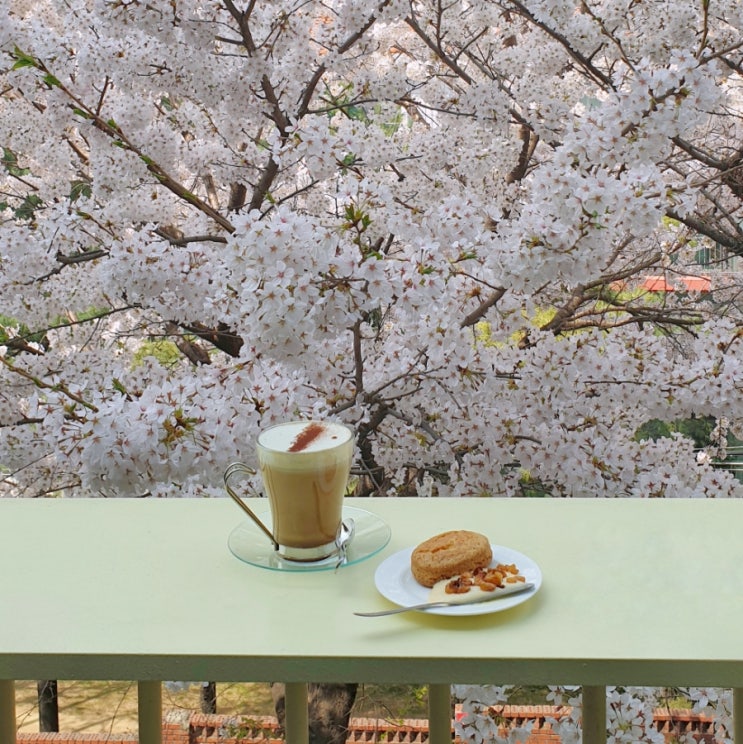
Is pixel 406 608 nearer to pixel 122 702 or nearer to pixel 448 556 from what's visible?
pixel 448 556

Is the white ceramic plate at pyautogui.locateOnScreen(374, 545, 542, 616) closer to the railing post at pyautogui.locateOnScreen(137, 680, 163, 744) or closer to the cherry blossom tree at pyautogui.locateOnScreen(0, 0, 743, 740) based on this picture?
the railing post at pyautogui.locateOnScreen(137, 680, 163, 744)

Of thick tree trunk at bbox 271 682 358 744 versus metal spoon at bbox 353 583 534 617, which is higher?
metal spoon at bbox 353 583 534 617

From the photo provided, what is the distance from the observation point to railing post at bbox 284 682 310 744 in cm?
75

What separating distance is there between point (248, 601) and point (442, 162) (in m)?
2.98

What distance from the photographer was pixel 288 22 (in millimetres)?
2902

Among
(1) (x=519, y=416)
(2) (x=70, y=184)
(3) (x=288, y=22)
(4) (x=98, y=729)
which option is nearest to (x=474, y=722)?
(1) (x=519, y=416)

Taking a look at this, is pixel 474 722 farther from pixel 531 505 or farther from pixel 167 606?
pixel 167 606

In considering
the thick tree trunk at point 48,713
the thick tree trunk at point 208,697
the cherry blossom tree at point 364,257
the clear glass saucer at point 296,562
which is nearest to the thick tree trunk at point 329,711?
the cherry blossom tree at point 364,257

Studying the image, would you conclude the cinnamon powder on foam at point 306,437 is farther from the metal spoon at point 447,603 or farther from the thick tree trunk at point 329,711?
the thick tree trunk at point 329,711

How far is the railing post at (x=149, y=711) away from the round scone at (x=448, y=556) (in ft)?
0.77

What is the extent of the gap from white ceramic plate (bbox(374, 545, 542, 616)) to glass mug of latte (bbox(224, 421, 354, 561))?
9cm

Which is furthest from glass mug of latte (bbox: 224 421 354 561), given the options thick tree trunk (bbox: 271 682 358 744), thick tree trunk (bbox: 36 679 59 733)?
thick tree trunk (bbox: 36 679 59 733)

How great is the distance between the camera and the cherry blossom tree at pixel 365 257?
1749 mm

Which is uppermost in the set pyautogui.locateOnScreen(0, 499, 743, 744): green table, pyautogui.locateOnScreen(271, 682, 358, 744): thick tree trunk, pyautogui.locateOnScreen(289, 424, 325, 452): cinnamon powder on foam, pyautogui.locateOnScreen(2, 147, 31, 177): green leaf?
pyautogui.locateOnScreen(2, 147, 31, 177): green leaf
